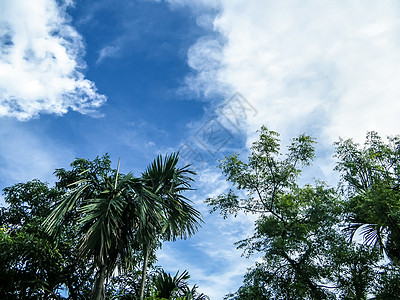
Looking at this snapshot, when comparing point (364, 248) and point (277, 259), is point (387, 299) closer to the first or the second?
point (364, 248)

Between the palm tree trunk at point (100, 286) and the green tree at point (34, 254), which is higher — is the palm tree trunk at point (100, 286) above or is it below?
below

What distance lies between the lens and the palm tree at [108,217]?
29.2ft

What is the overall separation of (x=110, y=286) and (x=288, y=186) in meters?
10.4

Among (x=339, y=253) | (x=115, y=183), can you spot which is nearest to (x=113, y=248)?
(x=115, y=183)

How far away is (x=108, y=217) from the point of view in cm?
905

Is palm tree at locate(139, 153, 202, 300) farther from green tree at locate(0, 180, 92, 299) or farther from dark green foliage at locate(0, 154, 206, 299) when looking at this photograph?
green tree at locate(0, 180, 92, 299)

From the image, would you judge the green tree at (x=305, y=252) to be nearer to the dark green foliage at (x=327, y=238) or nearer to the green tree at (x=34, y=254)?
the dark green foliage at (x=327, y=238)

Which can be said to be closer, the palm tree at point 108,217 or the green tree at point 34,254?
the palm tree at point 108,217

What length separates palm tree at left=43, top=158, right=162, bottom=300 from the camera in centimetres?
889

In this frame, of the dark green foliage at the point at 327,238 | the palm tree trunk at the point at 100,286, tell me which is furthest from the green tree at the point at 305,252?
the palm tree trunk at the point at 100,286

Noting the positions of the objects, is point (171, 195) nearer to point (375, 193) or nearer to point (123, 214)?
point (123, 214)

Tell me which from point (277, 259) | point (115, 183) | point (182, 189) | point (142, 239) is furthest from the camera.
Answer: point (277, 259)

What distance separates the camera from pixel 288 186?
16203mm

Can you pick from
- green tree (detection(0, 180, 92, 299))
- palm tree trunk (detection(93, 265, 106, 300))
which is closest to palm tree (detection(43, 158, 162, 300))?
palm tree trunk (detection(93, 265, 106, 300))
